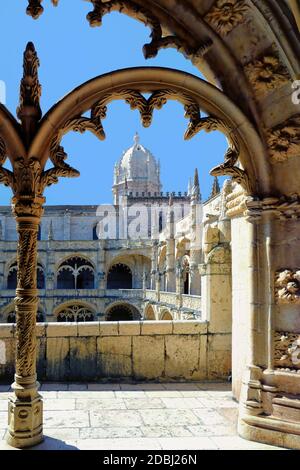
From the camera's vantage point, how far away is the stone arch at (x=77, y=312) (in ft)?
127

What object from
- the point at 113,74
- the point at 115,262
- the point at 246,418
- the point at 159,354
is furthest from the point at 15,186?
the point at 115,262

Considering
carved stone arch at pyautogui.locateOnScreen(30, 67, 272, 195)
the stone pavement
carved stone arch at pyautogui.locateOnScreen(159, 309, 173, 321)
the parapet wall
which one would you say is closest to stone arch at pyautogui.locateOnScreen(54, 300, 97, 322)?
carved stone arch at pyautogui.locateOnScreen(159, 309, 173, 321)

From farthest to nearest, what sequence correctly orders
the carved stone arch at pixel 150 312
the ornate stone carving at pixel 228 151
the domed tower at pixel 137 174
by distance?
1. the domed tower at pixel 137 174
2. the carved stone arch at pixel 150 312
3. the ornate stone carving at pixel 228 151

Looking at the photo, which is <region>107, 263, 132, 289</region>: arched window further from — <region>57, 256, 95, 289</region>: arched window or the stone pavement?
the stone pavement

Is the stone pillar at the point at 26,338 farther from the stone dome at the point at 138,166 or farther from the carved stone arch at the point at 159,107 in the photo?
the stone dome at the point at 138,166

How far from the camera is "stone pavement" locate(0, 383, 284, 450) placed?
3.54m

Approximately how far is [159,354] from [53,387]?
138 cm

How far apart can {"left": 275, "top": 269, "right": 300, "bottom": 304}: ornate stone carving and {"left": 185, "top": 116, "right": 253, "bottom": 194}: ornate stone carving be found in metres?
0.75

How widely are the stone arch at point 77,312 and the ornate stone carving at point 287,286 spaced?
35.8 metres

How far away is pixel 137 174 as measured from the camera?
55.7m

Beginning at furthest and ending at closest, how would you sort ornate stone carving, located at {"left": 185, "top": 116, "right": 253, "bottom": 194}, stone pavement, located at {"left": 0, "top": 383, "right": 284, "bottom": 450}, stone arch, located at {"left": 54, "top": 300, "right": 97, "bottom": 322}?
stone arch, located at {"left": 54, "top": 300, "right": 97, "bottom": 322} < ornate stone carving, located at {"left": 185, "top": 116, "right": 253, "bottom": 194} < stone pavement, located at {"left": 0, "top": 383, "right": 284, "bottom": 450}

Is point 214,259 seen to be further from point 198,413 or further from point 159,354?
point 198,413

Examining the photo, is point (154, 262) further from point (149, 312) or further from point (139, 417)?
point (139, 417)

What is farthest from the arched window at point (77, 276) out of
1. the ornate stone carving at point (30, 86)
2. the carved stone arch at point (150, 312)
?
the ornate stone carving at point (30, 86)
